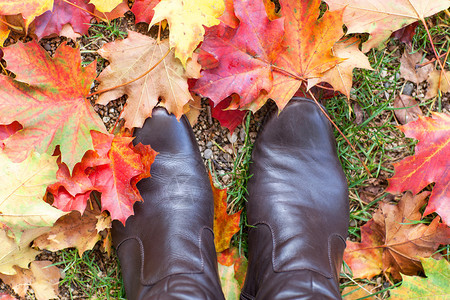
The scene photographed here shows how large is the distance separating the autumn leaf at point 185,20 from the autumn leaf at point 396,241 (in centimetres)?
89

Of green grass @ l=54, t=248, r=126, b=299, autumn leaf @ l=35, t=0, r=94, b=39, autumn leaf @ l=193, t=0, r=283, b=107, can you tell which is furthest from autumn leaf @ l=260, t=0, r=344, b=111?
green grass @ l=54, t=248, r=126, b=299

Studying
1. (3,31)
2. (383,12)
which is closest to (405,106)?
(383,12)

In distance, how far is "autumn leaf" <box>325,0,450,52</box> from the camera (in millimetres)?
1188

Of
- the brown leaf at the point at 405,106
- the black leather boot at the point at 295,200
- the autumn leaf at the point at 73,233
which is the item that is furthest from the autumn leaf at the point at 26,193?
the brown leaf at the point at 405,106

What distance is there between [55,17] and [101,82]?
292 millimetres

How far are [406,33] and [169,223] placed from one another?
109 centimetres

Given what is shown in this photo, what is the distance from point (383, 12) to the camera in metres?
1.21

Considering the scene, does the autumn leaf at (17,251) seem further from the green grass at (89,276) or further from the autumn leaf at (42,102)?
the autumn leaf at (42,102)

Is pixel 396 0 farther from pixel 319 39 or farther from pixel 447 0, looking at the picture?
pixel 319 39

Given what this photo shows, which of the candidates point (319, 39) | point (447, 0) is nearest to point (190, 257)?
Answer: point (319, 39)

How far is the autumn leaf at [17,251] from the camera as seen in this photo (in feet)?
3.93

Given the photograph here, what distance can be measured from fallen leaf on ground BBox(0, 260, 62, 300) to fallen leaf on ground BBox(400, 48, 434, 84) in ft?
4.87

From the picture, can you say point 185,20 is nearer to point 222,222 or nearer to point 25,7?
point 25,7

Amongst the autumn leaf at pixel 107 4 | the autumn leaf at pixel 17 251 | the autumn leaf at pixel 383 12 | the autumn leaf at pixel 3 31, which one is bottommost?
the autumn leaf at pixel 17 251
